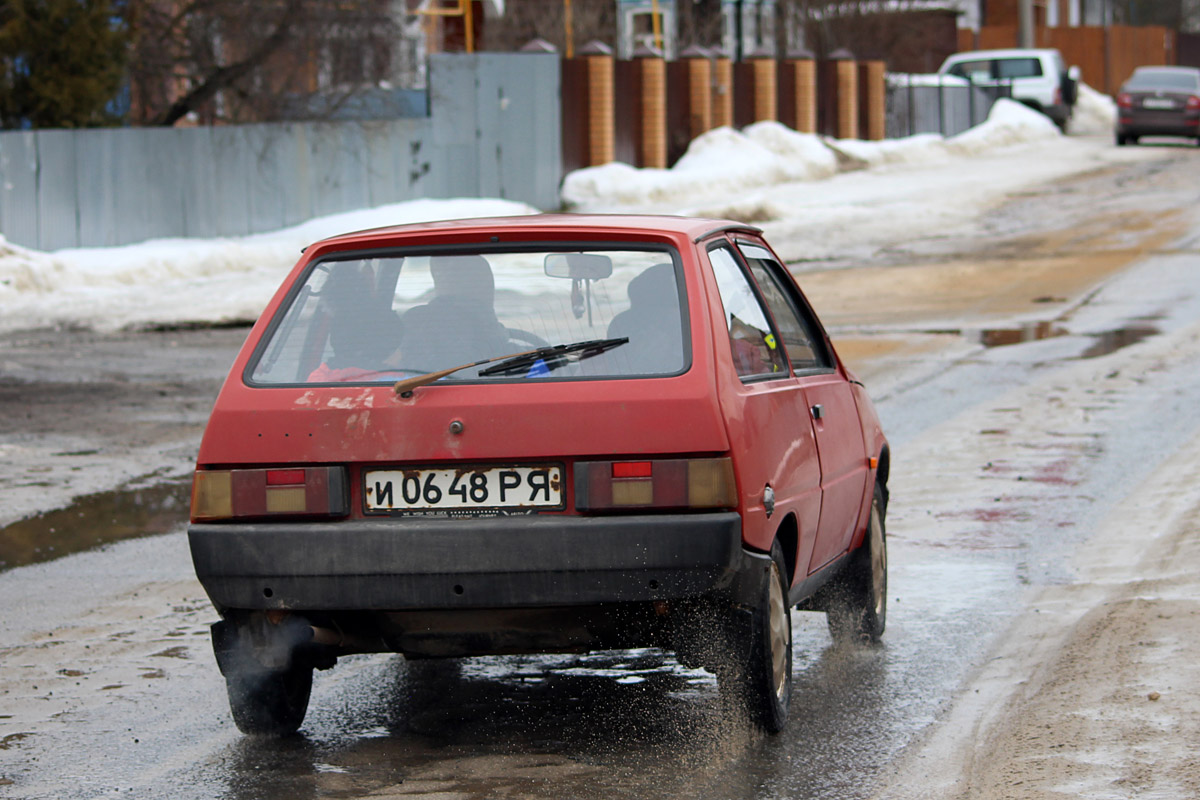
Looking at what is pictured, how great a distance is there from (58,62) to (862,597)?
57.8ft

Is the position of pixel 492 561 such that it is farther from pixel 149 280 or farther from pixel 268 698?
pixel 149 280

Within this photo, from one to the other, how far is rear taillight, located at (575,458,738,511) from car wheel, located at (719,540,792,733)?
1.20 feet

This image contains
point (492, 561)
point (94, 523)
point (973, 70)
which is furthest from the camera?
point (973, 70)

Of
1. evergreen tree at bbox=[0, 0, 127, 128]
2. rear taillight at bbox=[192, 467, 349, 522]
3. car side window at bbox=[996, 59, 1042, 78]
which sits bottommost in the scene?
rear taillight at bbox=[192, 467, 349, 522]

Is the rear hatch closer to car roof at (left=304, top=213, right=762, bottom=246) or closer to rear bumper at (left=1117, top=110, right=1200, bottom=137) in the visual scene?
car roof at (left=304, top=213, right=762, bottom=246)

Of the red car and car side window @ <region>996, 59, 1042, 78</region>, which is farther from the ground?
car side window @ <region>996, 59, 1042, 78</region>

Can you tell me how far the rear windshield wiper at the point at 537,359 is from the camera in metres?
4.64

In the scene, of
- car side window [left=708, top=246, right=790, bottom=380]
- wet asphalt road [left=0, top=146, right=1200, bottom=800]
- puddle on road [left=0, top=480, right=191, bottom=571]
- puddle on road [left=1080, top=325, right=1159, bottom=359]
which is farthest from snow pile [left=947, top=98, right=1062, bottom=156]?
car side window [left=708, top=246, right=790, bottom=380]

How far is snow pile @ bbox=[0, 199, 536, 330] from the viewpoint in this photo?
18031mm

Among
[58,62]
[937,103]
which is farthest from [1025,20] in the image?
[58,62]

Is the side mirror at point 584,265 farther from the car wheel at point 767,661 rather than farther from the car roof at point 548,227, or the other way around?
the car wheel at point 767,661

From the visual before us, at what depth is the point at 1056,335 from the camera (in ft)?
50.9

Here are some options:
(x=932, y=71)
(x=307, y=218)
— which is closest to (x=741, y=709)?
(x=307, y=218)

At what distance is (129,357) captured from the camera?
1519 centimetres
